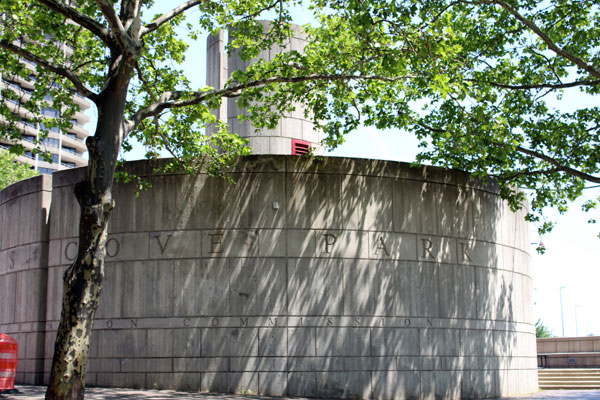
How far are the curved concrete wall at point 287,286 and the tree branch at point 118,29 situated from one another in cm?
506

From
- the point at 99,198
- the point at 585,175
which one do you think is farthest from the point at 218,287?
the point at 585,175

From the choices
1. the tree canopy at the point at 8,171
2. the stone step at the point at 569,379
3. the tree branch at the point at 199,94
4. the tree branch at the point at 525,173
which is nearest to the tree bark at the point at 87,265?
the tree branch at the point at 199,94

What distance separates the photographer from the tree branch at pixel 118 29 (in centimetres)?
1221

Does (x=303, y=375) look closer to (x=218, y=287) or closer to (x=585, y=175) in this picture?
(x=218, y=287)

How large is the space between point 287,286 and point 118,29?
752 centimetres

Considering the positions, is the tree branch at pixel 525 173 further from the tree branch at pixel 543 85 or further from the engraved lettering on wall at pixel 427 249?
the engraved lettering on wall at pixel 427 249

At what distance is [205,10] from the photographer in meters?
16.5

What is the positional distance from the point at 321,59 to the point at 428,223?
18.0 ft

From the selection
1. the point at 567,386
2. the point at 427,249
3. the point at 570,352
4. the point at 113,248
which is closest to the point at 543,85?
the point at 427,249

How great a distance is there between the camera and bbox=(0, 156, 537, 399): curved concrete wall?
16156 millimetres

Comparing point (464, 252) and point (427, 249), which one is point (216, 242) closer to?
point (427, 249)

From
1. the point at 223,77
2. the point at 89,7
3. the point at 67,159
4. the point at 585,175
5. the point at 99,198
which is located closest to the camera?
the point at 99,198

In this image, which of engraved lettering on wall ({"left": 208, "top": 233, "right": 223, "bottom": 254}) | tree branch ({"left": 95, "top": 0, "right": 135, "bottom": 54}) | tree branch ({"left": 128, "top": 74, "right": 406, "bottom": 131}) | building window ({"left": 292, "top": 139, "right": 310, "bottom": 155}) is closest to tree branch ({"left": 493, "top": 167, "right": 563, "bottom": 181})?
tree branch ({"left": 128, "top": 74, "right": 406, "bottom": 131})

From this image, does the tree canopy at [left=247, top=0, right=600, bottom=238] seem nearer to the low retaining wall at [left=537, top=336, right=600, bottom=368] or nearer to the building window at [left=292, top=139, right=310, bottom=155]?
the building window at [left=292, top=139, right=310, bottom=155]
